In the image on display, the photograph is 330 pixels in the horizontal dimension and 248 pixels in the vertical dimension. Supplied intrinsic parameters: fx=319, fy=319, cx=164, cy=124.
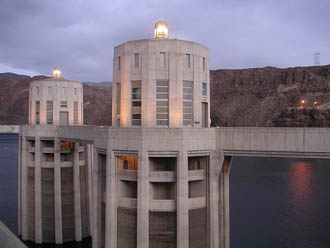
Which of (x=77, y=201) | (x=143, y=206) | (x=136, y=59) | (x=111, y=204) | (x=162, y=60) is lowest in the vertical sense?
(x=77, y=201)

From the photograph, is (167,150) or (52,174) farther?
(52,174)

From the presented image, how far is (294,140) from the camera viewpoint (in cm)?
1827

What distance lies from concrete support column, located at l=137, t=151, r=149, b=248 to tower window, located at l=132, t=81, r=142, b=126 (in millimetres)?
3092

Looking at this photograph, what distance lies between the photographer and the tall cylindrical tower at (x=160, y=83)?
803 inches

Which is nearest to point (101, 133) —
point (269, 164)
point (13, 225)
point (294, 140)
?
point (294, 140)

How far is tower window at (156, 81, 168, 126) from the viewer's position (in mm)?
20594

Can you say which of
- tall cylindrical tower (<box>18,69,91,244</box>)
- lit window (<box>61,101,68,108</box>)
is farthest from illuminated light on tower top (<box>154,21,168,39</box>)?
lit window (<box>61,101,68,108</box>)

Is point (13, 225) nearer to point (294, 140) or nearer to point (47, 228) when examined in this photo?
point (47, 228)

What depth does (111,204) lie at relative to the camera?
19.9 m

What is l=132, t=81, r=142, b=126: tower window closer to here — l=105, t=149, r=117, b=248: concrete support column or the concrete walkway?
l=105, t=149, r=117, b=248: concrete support column

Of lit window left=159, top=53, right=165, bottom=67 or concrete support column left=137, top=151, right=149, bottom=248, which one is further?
lit window left=159, top=53, right=165, bottom=67

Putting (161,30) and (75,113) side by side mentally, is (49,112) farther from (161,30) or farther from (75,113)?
(161,30)

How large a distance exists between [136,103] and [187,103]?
133 inches

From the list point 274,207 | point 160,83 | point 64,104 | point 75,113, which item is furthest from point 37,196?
point 274,207
